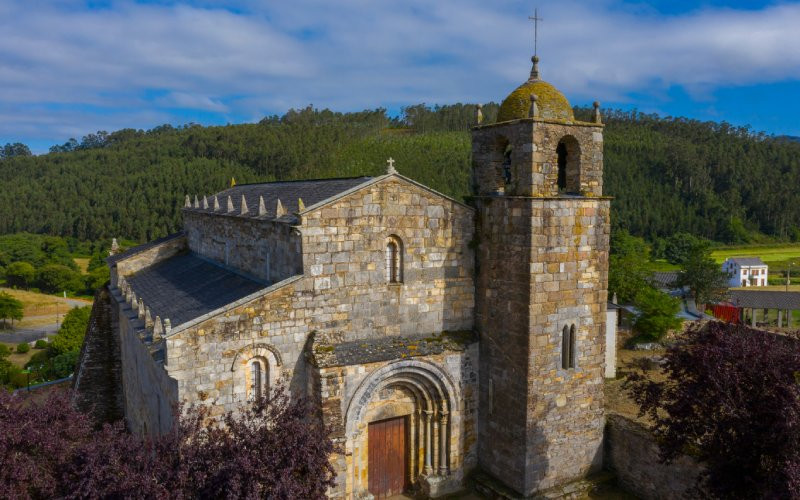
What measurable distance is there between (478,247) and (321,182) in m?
5.20

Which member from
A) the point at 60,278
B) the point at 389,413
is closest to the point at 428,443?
the point at 389,413

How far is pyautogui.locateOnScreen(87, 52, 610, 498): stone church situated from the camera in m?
13.0

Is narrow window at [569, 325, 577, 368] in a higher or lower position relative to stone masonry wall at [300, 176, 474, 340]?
lower

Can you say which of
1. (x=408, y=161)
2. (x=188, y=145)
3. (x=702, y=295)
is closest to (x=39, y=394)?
(x=702, y=295)

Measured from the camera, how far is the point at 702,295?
1721 inches

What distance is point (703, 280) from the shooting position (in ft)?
143

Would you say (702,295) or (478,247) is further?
(702,295)

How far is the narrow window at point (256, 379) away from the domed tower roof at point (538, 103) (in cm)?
831

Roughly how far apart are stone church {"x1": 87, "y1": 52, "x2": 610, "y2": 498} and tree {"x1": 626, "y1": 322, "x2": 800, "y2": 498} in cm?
283

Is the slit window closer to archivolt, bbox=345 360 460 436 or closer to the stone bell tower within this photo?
the stone bell tower

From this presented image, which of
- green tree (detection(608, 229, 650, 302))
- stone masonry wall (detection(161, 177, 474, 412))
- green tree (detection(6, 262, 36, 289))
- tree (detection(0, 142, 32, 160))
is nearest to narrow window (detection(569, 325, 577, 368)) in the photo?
stone masonry wall (detection(161, 177, 474, 412))

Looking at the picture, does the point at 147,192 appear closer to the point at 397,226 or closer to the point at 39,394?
the point at 39,394

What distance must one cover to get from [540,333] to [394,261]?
3.82m

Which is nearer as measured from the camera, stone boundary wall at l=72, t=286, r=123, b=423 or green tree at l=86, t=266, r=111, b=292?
stone boundary wall at l=72, t=286, r=123, b=423
